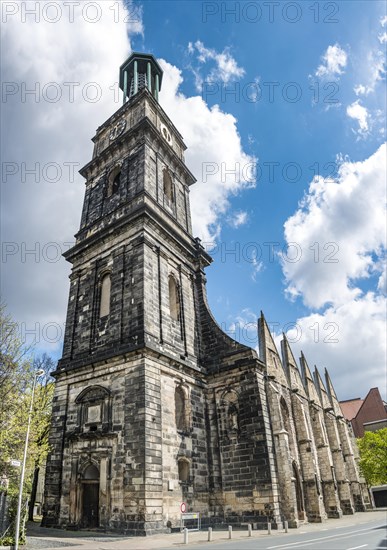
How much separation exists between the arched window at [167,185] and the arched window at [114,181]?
11.0ft

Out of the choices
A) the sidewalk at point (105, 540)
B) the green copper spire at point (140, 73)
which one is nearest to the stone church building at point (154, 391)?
the sidewalk at point (105, 540)

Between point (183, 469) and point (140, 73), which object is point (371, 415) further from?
point (140, 73)

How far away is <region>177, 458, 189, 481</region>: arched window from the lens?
17734 millimetres

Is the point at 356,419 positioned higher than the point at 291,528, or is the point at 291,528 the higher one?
the point at 356,419

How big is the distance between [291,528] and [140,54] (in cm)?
3706

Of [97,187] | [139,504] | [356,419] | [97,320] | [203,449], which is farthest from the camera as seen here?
[356,419]

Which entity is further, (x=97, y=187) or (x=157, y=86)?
(x=157, y=86)

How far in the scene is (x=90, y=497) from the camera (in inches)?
655

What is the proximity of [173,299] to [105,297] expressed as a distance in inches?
162

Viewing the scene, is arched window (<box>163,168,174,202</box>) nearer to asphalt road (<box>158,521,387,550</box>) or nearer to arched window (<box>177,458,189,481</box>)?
arched window (<box>177,458,189,481</box>)

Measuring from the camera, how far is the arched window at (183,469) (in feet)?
58.2

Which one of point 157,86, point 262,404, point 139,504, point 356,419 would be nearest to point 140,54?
point 157,86

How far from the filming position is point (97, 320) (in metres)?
21.3

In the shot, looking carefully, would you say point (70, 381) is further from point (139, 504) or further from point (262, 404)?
point (262, 404)
